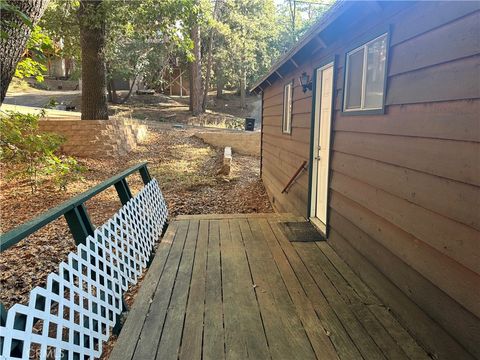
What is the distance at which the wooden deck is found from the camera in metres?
1.95

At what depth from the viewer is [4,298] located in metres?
3.31

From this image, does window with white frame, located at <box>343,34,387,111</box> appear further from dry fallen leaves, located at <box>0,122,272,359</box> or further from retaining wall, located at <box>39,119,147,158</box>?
retaining wall, located at <box>39,119,147,158</box>

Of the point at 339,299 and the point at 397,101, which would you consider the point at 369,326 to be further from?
the point at 397,101

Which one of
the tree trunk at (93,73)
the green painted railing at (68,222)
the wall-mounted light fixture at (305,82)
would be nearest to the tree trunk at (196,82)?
the tree trunk at (93,73)

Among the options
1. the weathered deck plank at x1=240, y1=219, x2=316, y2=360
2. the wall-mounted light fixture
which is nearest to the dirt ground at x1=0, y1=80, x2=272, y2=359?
the weathered deck plank at x1=240, y1=219, x2=316, y2=360

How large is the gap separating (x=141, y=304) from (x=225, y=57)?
22065 mm

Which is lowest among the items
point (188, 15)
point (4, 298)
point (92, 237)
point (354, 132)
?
point (4, 298)

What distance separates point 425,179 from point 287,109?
13.7ft

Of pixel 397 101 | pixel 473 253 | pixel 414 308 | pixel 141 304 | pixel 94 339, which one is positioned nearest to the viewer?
pixel 473 253

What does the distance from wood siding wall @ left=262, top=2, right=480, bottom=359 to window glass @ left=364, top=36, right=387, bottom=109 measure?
0.13 metres

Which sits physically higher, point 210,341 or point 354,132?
point 354,132

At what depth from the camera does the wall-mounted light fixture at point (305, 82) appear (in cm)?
436

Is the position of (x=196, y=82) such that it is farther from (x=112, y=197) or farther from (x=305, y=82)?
(x=305, y=82)

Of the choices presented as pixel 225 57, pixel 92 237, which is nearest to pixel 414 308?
pixel 92 237
